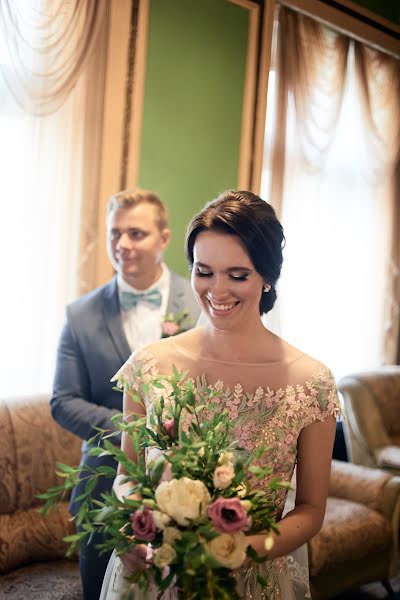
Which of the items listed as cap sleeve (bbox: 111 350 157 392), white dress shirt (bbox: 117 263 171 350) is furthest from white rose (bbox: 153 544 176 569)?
white dress shirt (bbox: 117 263 171 350)

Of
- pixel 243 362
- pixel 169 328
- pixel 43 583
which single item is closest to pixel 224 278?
pixel 243 362

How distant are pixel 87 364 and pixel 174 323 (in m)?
0.33

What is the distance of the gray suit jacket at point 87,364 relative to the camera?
2439 mm

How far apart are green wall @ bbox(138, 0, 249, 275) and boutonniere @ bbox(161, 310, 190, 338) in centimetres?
145

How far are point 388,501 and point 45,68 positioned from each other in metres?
2.70

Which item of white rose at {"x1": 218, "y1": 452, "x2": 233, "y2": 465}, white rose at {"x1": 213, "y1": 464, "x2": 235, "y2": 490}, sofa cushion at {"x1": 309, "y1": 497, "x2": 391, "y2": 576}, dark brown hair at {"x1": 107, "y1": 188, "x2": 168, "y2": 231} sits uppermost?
dark brown hair at {"x1": 107, "y1": 188, "x2": 168, "y2": 231}

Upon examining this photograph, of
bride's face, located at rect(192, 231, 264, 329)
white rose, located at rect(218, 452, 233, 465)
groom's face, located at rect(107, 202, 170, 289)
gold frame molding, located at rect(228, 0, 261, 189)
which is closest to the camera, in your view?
white rose, located at rect(218, 452, 233, 465)

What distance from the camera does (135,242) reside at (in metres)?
2.58

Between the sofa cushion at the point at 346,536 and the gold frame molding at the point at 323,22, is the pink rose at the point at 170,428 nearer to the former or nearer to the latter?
the sofa cushion at the point at 346,536

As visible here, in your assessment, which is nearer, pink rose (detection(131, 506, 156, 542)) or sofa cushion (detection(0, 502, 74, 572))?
pink rose (detection(131, 506, 156, 542))

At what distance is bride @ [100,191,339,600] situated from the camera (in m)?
1.67

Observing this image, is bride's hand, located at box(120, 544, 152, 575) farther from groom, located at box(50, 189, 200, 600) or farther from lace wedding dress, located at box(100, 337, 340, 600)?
groom, located at box(50, 189, 200, 600)

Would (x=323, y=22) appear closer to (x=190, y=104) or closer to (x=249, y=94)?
(x=249, y=94)

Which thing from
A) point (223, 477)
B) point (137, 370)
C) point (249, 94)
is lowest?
point (223, 477)
